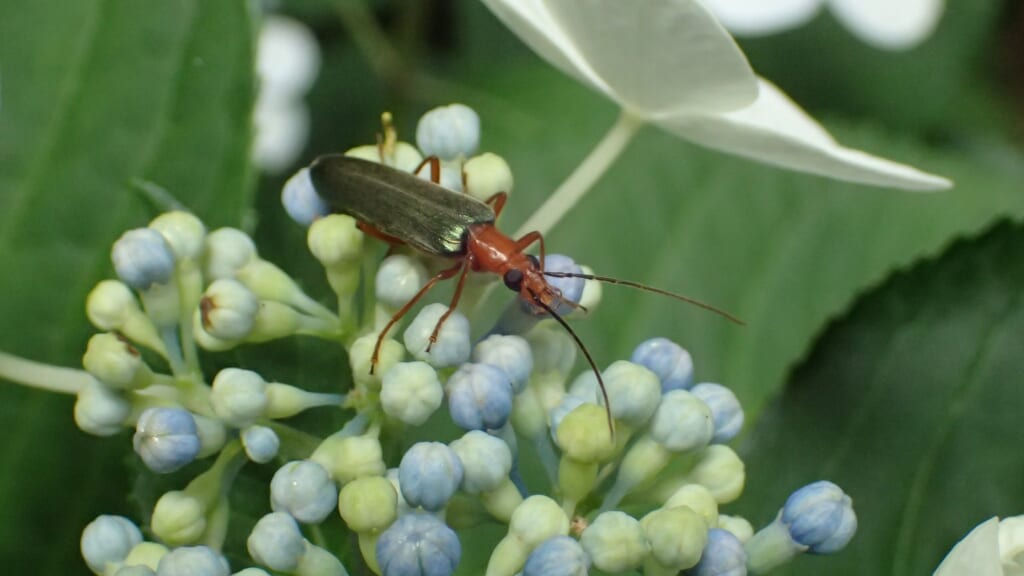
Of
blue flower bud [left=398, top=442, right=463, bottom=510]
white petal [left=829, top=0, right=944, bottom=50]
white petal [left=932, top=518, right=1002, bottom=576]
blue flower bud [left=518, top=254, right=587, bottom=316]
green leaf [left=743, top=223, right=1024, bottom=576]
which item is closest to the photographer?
white petal [left=932, top=518, right=1002, bottom=576]

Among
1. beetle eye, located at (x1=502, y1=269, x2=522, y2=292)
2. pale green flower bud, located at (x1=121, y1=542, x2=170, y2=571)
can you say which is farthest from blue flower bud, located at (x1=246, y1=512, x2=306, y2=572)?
beetle eye, located at (x1=502, y1=269, x2=522, y2=292)

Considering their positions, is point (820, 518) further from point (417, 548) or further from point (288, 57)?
point (288, 57)

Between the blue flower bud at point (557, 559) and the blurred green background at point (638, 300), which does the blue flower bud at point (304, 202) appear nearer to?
the blurred green background at point (638, 300)

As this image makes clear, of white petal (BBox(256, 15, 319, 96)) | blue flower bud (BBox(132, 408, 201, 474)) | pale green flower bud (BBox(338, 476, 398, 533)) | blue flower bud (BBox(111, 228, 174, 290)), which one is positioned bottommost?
white petal (BBox(256, 15, 319, 96))

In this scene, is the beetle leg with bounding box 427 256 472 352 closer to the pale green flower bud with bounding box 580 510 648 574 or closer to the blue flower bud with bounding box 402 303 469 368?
the blue flower bud with bounding box 402 303 469 368

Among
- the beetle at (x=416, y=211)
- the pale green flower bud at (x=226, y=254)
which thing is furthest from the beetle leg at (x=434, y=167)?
the pale green flower bud at (x=226, y=254)

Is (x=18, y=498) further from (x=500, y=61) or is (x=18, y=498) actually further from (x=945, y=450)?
(x=500, y=61)
